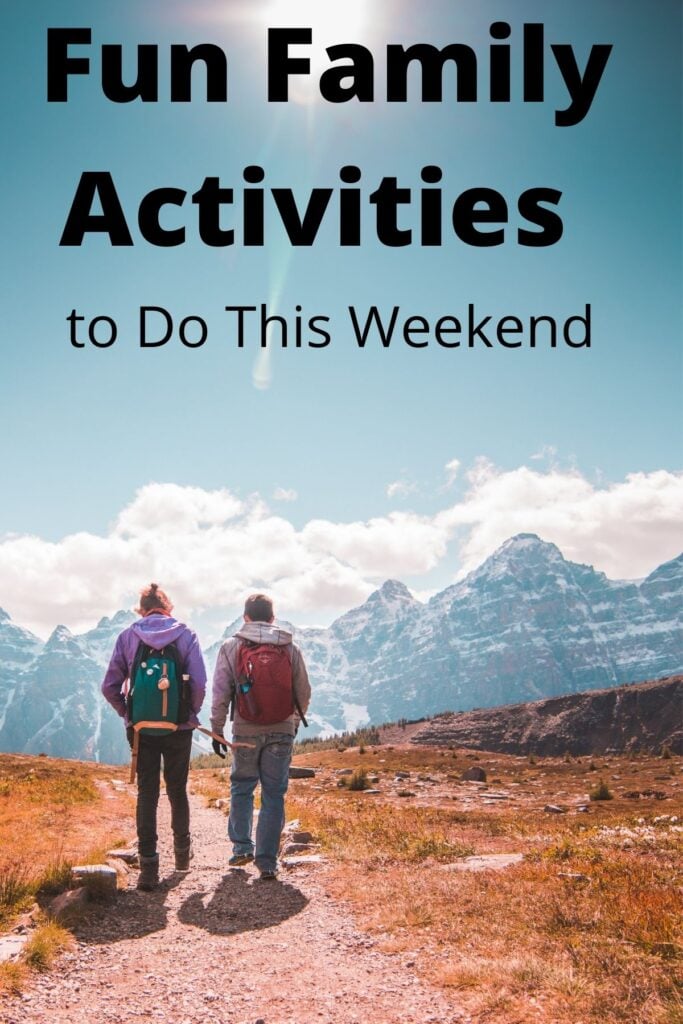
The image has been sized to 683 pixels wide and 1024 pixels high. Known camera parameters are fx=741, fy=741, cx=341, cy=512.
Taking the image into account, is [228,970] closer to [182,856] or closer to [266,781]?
[266,781]

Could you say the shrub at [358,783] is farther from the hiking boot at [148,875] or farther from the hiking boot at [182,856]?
the hiking boot at [148,875]

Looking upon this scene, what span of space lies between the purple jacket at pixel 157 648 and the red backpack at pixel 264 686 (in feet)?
2.05

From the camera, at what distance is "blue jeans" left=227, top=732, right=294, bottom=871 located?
10.6 metres

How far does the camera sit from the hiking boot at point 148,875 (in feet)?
31.9

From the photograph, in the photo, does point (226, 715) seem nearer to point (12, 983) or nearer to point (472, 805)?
point (12, 983)

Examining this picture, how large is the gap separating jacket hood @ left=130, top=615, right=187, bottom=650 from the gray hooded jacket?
765mm

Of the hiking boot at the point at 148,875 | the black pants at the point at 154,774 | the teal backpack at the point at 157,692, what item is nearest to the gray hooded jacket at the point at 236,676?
the black pants at the point at 154,774

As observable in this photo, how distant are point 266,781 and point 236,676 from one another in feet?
5.14

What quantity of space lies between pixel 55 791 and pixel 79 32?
21556mm

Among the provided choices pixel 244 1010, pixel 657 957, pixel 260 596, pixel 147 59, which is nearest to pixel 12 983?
pixel 244 1010

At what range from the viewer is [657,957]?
6047mm

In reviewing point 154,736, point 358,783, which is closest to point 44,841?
point 154,736

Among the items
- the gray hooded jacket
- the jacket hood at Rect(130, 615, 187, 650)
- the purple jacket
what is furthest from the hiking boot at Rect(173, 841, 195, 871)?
the jacket hood at Rect(130, 615, 187, 650)

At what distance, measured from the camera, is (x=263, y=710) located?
35.0ft
